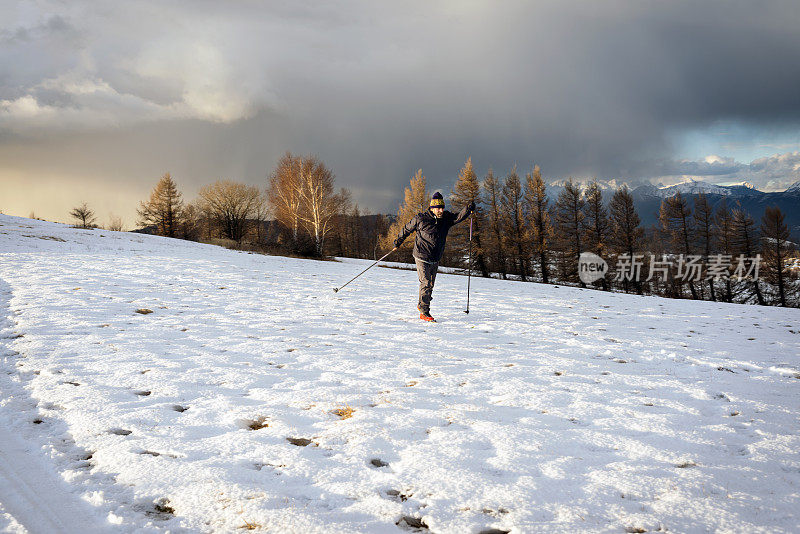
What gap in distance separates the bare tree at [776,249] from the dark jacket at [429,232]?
43.8m

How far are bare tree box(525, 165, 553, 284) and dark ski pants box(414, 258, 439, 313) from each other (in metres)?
30.9

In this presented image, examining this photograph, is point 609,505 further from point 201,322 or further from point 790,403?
point 201,322

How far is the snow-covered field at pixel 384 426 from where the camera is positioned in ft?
6.98

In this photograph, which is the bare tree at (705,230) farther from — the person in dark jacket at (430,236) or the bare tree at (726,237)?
the person in dark jacket at (430,236)

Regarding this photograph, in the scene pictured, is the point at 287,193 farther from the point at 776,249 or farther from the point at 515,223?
the point at 776,249

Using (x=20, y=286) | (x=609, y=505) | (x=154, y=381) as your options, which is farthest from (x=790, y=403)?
(x=20, y=286)

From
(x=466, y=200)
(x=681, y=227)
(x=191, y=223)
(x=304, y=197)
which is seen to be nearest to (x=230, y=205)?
(x=191, y=223)

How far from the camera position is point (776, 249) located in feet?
113

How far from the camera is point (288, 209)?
115ft

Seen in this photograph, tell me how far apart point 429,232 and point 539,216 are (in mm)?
31849

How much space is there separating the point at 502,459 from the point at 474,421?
0.60m

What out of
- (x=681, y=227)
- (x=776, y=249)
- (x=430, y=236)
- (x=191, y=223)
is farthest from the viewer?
(x=191, y=223)

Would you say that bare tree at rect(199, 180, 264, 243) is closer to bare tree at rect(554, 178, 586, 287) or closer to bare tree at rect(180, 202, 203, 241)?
bare tree at rect(180, 202, 203, 241)

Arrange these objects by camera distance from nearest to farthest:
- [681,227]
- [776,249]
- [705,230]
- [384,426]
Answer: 1. [384,426]
2. [776,249]
3. [705,230]
4. [681,227]
